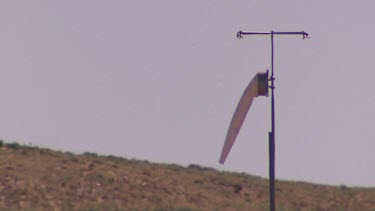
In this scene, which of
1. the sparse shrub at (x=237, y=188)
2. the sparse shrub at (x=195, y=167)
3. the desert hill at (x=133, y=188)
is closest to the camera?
the desert hill at (x=133, y=188)

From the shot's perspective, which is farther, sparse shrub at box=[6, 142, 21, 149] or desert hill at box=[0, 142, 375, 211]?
sparse shrub at box=[6, 142, 21, 149]

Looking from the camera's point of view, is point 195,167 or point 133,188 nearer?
point 133,188

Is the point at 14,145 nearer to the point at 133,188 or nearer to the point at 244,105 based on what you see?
the point at 133,188

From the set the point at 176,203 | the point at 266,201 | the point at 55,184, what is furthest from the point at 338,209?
the point at 55,184

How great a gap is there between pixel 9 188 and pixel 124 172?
12.0 m

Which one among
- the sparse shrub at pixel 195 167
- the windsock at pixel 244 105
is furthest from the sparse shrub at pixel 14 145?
the windsock at pixel 244 105

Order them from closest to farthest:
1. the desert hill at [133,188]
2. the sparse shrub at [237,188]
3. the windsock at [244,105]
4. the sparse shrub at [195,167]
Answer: the windsock at [244,105], the desert hill at [133,188], the sparse shrub at [237,188], the sparse shrub at [195,167]

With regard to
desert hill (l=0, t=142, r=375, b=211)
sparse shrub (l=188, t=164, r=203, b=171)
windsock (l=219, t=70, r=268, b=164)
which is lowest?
windsock (l=219, t=70, r=268, b=164)

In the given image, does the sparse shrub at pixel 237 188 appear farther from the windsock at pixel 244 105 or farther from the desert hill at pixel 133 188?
the windsock at pixel 244 105

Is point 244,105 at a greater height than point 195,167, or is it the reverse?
point 195,167

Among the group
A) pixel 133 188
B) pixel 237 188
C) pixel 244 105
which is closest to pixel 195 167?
pixel 237 188

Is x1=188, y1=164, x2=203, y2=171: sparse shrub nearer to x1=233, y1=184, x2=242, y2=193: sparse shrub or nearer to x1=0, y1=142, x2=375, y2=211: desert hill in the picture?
x1=0, y1=142, x2=375, y2=211: desert hill

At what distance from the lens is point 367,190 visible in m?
90.6

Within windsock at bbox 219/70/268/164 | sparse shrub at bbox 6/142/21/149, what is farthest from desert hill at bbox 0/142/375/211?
windsock at bbox 219/70/268/164
